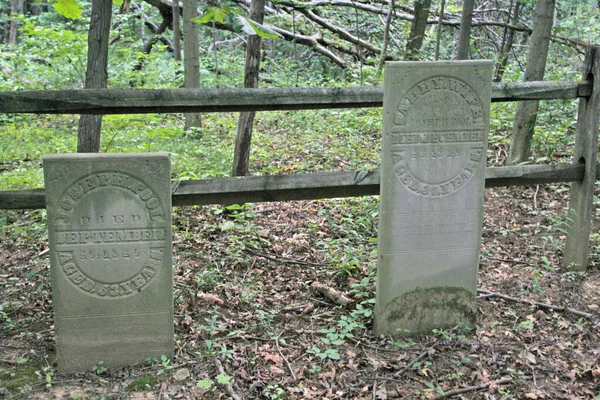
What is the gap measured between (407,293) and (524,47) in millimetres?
10702

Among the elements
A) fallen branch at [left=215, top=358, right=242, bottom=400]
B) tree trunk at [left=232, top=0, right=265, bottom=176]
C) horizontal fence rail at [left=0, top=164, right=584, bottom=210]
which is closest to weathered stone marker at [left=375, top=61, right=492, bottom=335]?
horizontal fence rail at [left=0, top=164, right=584, bottom=210]

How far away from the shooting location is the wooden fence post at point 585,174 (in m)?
4.18

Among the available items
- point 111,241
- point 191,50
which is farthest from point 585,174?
point 191,50

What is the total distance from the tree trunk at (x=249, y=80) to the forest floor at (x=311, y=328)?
867 millimetres

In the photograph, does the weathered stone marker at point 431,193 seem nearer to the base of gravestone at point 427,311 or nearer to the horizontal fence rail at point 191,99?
the base of gravestone at point 427,311

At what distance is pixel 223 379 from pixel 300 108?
5.88ft

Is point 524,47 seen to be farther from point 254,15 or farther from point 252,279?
point 252,279

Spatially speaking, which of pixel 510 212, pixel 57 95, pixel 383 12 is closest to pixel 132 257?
pixel 57 95

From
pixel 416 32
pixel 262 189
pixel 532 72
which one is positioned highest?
pixel 416 32

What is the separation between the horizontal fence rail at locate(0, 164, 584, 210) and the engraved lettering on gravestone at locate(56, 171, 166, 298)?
46 centimetres

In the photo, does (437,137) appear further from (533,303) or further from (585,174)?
(585,174)

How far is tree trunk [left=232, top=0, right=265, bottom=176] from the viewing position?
558 centimetres

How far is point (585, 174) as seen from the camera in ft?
14.1

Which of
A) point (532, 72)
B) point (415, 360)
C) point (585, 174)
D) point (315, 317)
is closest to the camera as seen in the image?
point (415, 360)
